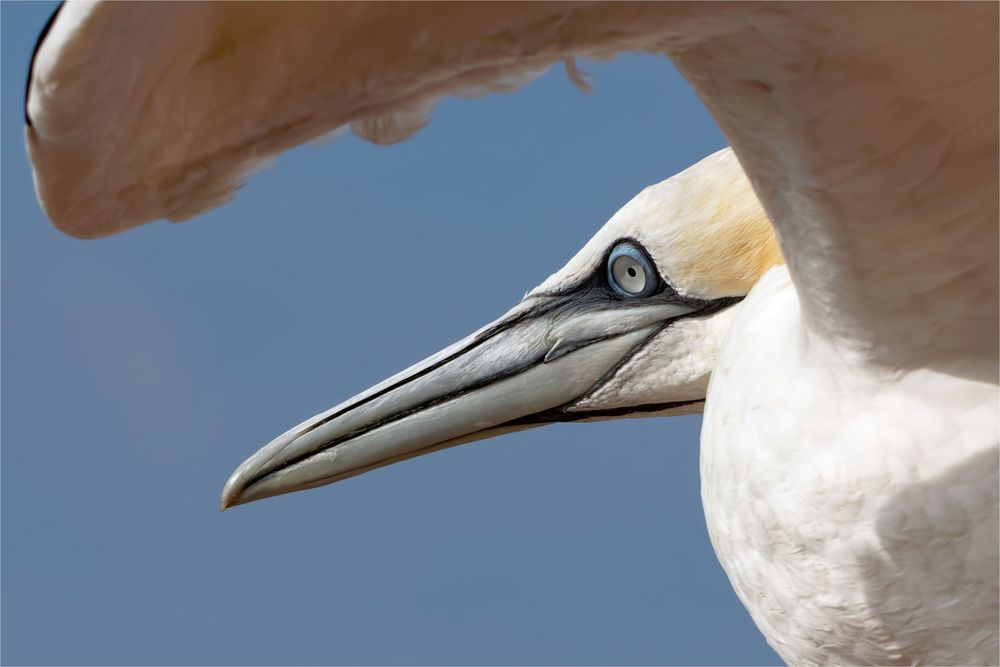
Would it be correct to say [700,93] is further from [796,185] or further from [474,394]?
[474,394]

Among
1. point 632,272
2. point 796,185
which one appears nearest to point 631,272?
point 632,272

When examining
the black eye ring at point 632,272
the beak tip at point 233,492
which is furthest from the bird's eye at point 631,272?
the beak tip at point 233,492

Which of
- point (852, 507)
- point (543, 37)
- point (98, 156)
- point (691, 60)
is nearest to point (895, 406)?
point (852, 507)

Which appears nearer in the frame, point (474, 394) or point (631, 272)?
point (474, 394)

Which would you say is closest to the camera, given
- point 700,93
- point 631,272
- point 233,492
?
point 700,93

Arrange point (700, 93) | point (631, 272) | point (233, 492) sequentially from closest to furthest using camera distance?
1. point (700, 93)
2. point (233, 492)
3. point (631, 272)

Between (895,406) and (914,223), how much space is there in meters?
0.36

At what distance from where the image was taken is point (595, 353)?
3854 mm

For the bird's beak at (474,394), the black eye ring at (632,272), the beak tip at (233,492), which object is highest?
the black eye ring at (632,272)

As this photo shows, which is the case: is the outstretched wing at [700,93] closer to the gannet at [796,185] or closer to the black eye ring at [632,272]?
the gannet at [796,185]

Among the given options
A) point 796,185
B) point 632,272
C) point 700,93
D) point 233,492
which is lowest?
point 233,492

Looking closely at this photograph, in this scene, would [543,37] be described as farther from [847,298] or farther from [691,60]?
[847,298]

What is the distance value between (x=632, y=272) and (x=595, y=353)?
0.24 meters

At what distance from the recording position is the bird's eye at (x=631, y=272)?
3.82 metres
